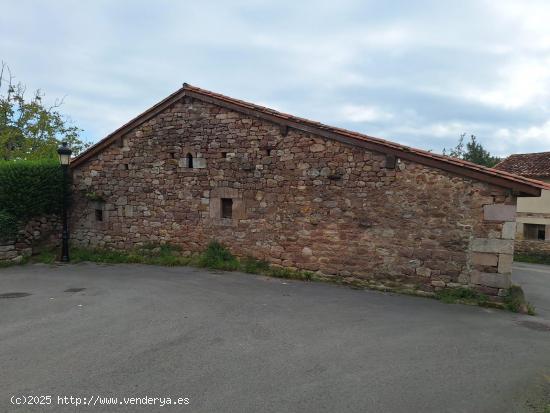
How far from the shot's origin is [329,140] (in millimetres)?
8984

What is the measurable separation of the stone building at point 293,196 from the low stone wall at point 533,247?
14423 millimetres

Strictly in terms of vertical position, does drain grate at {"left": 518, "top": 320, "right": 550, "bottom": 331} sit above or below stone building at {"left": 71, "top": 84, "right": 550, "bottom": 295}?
below

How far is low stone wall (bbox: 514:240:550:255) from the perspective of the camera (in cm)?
1875

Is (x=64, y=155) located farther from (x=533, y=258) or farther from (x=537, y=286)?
(x=533, y=258)

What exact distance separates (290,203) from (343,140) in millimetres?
2042

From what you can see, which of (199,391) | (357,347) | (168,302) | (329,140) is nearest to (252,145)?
(329,140)

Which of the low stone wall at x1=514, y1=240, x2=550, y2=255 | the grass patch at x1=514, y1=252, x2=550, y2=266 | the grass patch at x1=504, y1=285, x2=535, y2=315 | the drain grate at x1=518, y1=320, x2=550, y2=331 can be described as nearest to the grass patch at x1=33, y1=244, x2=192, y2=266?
the grass patch at x1=504, y1=285, x2=535, y2=315

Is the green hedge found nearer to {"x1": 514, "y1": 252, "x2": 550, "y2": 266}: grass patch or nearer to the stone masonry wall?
the stone masonry wall

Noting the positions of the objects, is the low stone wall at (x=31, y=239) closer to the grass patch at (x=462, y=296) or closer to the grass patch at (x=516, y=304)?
the grass patch at (x=462, y=296)

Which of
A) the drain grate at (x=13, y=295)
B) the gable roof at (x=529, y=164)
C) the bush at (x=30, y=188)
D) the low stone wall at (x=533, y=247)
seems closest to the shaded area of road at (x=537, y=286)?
the low stone wall at (x=533, y=247)

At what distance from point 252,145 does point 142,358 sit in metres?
6.60

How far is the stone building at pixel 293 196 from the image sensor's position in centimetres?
765

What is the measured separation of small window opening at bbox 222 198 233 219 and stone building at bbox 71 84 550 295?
29 mm

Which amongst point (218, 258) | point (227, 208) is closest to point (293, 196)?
point (227, 208)
